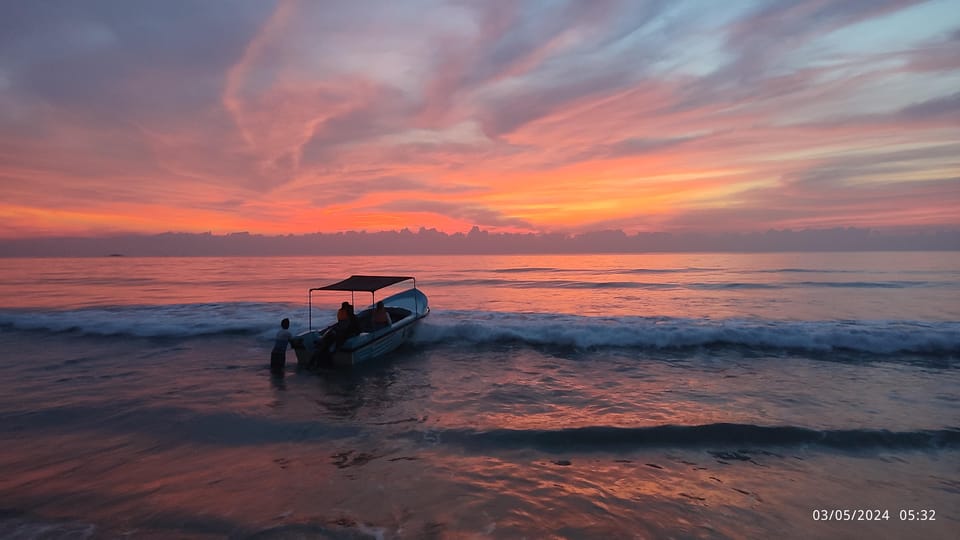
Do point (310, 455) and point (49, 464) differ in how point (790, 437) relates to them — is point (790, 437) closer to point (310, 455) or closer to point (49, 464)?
point (310, 455)

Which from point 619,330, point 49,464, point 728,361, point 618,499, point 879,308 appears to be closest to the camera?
point 618,499

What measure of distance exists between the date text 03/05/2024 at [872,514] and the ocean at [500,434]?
0.03 metres

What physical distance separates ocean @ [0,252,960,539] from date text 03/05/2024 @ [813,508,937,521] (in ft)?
0.10

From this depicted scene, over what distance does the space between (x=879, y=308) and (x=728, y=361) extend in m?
14.7

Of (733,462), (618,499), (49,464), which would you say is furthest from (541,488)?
(49,464)

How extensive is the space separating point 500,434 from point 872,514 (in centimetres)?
473

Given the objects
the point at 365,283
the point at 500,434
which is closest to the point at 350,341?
the point at 365,283

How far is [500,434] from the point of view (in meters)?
7.50

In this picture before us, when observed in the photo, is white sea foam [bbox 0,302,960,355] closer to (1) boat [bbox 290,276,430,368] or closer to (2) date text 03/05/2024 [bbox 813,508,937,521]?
(1) boat [bbox 290,276,430,368]

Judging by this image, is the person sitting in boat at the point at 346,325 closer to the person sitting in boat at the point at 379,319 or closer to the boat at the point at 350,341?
the boat at the point at 350,341

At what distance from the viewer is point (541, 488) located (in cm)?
574

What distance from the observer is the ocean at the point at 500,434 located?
16.8ft

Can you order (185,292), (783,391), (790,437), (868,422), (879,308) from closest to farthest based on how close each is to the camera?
(790,437)
(868,422)
(783,391)
(879,308)
(185,292)

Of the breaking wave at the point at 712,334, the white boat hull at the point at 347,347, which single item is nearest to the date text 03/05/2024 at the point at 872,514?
the breaking wave at the point at 712,334
